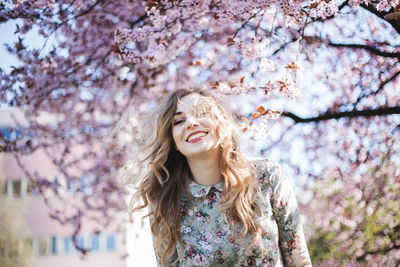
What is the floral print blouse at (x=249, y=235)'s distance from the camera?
2092mm

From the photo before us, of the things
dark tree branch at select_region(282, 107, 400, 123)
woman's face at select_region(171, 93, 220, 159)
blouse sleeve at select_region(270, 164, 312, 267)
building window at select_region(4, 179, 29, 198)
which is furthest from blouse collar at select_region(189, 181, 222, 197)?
building window at select_region(4, 179, 29, 198)

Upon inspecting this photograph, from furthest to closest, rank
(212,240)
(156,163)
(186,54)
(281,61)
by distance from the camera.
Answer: (186,54) → (281,61) → (156,163) → (212,240)

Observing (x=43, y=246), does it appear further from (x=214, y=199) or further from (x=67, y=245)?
(x=214, y=199)

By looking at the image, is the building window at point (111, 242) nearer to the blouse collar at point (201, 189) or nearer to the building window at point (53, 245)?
the building window at point (53, 245)

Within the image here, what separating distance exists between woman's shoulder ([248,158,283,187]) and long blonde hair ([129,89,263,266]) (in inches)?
1.3

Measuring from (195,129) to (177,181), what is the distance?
383 millimetres

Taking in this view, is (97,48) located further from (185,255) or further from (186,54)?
(185,255)

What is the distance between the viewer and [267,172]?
2230 mm

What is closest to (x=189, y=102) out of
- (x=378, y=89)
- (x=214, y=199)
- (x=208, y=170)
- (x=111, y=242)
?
(x=208, y=170)

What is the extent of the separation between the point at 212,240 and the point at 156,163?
1.85 feet

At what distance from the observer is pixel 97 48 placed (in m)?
4.95

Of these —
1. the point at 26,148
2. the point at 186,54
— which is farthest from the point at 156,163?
the point at 26,148

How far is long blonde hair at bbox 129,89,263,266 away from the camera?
2148 millimetres

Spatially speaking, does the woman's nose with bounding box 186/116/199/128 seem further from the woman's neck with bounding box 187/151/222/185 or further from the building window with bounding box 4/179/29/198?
A: the building window with bounding box 4/179/29/198
